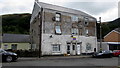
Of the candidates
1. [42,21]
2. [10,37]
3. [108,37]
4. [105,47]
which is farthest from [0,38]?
[108,37]

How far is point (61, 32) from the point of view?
2444cm

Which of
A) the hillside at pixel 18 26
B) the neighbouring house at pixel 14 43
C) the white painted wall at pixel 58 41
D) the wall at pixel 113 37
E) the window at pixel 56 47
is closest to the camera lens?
the white painted wall at pixel 58 41

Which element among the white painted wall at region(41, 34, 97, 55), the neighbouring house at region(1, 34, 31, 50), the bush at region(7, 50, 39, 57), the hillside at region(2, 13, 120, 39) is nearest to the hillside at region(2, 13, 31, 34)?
the hillside at region(2, 13, 120, 39)

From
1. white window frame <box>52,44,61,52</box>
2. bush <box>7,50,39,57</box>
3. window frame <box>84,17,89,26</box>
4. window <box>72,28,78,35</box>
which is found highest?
window frame <box>84,17,89,26</box>

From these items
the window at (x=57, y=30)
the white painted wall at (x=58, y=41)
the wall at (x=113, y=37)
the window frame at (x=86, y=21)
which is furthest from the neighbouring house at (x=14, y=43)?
the wall at (x=113, y=37)

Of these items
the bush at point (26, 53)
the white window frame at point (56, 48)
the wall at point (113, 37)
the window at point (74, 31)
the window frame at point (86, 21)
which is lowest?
the bush at point (26, 53)

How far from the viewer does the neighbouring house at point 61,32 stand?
2278 centimetres

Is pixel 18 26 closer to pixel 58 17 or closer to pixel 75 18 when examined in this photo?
pixel 75 18

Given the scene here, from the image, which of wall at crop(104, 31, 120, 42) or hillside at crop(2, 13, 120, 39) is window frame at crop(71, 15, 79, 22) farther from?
hillside at crop(2, 13, 120, 39)

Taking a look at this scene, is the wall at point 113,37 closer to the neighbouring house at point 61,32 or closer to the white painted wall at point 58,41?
the neighbouring house at point 61,32

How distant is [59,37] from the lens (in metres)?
24.0

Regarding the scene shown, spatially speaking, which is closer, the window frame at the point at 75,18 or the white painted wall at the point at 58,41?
the white painted wall at the point at 58,41

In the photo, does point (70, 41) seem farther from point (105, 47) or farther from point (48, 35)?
point (105, 47)

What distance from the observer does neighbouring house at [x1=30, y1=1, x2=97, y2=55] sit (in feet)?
74.7
